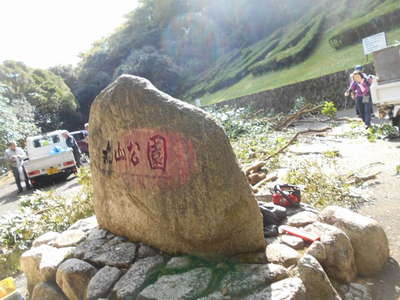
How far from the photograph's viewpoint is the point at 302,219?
3.57 m

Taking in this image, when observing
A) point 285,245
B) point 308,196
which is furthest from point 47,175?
point 285,245

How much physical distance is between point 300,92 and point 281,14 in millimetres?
15221

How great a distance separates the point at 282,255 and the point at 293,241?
0.29m

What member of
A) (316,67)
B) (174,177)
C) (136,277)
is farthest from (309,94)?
(136,277)

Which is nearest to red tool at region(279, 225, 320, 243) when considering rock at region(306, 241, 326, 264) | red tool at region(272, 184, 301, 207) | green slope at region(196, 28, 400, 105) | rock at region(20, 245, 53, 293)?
rock at region(306, 241, 326, 264)

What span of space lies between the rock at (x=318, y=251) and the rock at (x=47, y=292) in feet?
8.10

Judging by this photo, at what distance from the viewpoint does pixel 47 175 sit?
11094 mm

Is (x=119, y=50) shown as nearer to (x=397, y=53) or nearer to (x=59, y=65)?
(x=59, y=65)

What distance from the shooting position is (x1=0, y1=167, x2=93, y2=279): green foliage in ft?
17.4

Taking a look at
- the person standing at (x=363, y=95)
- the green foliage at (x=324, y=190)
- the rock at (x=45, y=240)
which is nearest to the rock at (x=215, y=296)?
the green foliage at (x=324, y=190)

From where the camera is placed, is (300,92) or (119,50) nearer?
(300,92)

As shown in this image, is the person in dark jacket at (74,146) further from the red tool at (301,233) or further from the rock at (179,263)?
the red tool at (301,233)

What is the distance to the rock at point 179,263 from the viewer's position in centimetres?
298

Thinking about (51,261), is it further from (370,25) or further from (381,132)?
(370,25)
